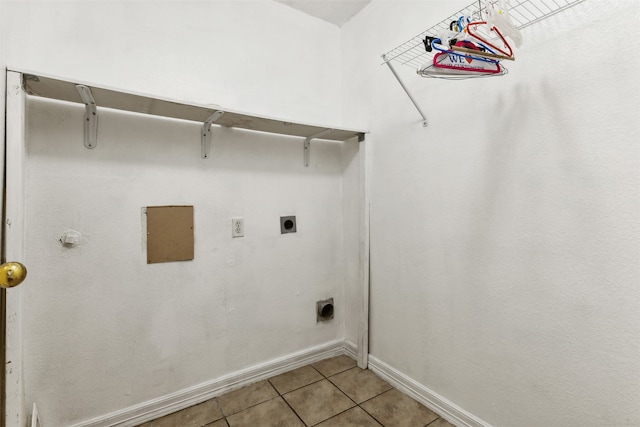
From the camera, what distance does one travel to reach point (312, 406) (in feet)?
5.48

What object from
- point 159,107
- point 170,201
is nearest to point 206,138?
point 159,107

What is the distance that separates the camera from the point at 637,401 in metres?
0.99

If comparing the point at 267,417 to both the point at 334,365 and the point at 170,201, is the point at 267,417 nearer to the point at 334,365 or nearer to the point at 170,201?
the point at 334,365

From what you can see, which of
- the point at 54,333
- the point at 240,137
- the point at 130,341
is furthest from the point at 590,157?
the point at 54,333

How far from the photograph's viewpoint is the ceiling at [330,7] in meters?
2.04

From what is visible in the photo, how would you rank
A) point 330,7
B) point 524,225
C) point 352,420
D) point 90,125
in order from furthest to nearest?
1. point 330,7
2. point 352,420
3. point 90,125
4. point 524,225

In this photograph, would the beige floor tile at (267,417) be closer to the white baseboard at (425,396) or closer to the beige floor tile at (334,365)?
the beige floor tile at (334,365)

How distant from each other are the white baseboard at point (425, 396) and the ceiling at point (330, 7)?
2.47 m

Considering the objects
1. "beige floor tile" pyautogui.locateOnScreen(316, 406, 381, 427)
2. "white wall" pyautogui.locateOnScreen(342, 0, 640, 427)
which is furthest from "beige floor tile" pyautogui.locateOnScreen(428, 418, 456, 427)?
"beige floor tile" pyautogui.locateOnScreen(316, 406, 381, 427)

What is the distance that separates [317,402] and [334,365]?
40 cm

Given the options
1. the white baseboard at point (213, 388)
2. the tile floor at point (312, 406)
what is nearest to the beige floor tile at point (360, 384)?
the tile floor at point (312, 406)

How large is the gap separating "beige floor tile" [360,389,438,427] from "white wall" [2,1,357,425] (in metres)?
0.61

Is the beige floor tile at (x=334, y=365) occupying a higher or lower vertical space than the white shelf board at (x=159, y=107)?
lower

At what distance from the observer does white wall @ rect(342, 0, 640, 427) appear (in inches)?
40.4
